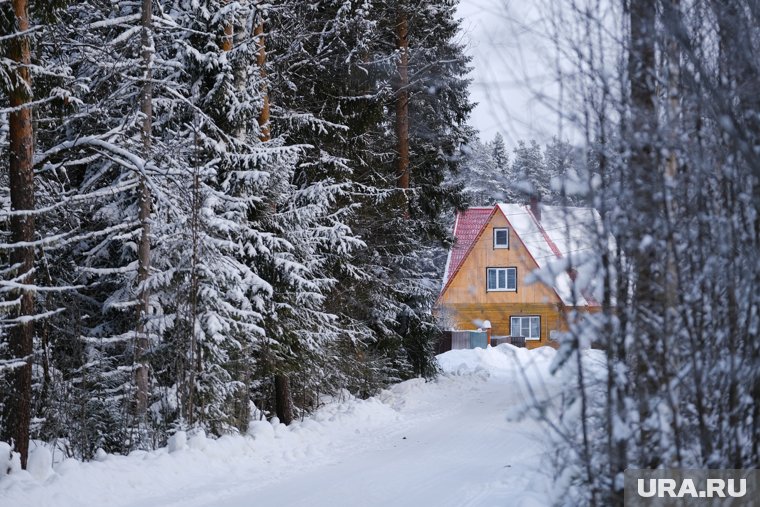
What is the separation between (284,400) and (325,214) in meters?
3.77

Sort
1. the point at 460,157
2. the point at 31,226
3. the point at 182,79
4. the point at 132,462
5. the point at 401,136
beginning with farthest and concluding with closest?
the point at 401,136
the point at 182,79
the point at 31,226
the point at 132,462
the point at 460,157

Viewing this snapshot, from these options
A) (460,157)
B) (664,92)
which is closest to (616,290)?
(664,92)

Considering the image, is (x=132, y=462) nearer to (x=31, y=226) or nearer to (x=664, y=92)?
(x=31, y=226)

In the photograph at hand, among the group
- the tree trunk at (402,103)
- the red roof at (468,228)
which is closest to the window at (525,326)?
the red roof at (468,228)

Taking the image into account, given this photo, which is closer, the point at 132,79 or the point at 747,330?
the point at 747,330

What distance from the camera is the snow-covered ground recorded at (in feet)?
24.3

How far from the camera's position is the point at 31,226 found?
9.69m

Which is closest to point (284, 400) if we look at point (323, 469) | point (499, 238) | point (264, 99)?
point (323, 469)

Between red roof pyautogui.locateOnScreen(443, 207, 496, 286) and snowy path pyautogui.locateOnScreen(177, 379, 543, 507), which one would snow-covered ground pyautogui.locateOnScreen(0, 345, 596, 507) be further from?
red roof pyautogui.locateOnScreen(443, 207, 496, 286)

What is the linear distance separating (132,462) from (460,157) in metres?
6.32

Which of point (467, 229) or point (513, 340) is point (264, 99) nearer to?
point (467, 229)

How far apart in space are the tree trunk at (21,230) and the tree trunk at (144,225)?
1733 millimetres

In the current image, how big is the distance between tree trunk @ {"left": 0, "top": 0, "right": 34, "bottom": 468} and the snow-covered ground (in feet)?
4.12

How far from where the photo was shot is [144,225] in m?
11.9
